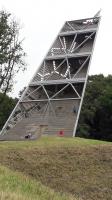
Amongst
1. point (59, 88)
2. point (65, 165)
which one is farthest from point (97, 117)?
point (65, 165)

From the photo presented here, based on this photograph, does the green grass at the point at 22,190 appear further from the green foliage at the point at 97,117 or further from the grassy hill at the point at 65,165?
the green foliage at the point at 97,117

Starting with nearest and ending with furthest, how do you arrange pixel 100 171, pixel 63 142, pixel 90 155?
pixel 100 171
pixel 90 155
pixel 63 142

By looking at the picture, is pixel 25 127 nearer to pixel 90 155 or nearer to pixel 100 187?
pixel 90 155

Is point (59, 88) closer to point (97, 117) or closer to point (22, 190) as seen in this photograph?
point (97, 117)

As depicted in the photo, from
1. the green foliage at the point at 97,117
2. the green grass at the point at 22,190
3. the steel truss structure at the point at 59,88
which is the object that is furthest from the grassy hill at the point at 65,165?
the green foliage at the point at 97,117

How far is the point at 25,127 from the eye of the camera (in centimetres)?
4806

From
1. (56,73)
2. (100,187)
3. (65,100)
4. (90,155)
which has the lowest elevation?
(100,187)

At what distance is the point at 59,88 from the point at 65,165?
2967 cm

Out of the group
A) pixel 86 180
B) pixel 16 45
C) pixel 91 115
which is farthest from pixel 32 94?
pixel 86 180

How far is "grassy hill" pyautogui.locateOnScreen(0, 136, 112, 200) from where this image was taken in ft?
66.3

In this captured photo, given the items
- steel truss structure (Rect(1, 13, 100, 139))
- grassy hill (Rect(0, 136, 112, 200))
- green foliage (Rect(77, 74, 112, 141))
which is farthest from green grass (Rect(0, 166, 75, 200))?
green foliage (Rect(77, 74, 112, 141))

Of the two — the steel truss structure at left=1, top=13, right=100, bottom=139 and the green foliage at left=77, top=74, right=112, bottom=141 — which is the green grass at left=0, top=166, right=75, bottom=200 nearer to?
the steel truss structure at left=1, top=13, right=100, bottom=139

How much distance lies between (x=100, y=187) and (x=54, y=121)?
90.8ft

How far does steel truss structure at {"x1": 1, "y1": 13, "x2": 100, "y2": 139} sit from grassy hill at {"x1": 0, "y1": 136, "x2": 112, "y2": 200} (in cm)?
1679
